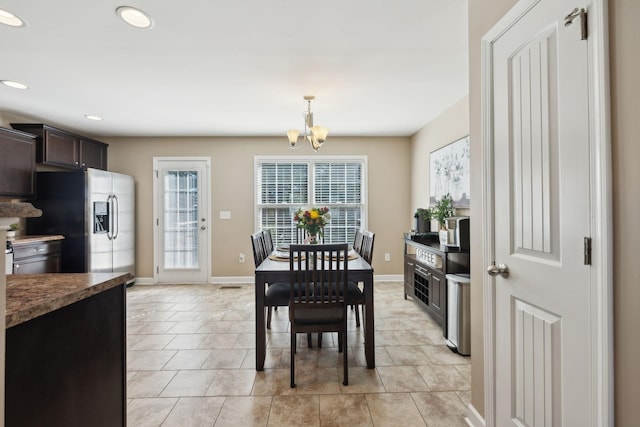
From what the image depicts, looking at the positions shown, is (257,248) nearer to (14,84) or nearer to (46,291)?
(46,291)

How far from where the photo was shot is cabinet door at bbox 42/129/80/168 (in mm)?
3814

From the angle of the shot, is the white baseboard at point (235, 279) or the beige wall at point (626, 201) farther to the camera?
the white baseboard at point (235, 279)

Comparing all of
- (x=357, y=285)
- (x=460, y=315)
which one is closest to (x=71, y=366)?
(x=357, y=285)

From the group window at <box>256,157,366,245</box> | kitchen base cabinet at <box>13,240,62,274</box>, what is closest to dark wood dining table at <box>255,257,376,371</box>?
window at <box>256,157,366,245</box>

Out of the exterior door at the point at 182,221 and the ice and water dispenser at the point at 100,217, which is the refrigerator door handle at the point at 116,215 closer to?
the ice and water dispenser at the point at 100,217

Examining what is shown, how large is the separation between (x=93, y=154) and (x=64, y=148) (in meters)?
0.54

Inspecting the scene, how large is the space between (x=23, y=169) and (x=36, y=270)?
121 cm

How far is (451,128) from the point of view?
3631 millimetres

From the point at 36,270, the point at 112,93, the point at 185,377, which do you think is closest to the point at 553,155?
the point at 185,377

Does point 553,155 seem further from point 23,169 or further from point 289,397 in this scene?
point 23,169

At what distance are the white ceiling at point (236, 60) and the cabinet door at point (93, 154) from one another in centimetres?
45

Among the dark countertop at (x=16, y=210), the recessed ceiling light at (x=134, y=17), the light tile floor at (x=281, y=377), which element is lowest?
the light tile floor at (x=281, y=377)

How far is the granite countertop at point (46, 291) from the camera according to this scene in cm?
86

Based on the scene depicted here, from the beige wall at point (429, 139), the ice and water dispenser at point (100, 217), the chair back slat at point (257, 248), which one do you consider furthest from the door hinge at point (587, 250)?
the ice and water dispenser at point (100, 217)
